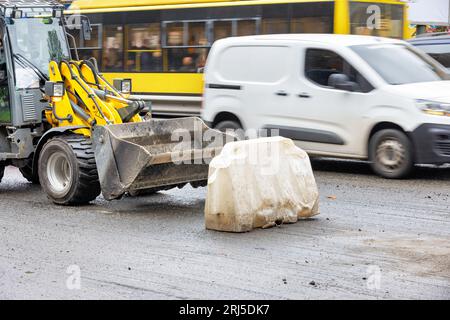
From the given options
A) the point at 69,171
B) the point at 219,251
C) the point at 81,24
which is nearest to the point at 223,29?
the point at 81,24

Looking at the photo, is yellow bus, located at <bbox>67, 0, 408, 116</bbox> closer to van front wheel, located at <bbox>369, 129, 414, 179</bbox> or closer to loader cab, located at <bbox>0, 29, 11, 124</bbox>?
A: van front wheel, located at <bbox>369, 129, 414, 179</bbox>

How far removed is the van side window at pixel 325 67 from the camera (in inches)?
508

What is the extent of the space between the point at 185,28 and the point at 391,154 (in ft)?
27.7

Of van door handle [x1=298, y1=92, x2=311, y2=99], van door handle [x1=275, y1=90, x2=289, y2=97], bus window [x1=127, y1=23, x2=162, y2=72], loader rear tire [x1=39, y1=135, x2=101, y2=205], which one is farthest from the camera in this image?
bus window [x1=127, y1=23, x2=162, y2=72]

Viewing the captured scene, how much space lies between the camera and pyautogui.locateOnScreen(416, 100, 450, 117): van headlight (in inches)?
476

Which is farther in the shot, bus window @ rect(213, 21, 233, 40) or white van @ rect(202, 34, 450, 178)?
bus window @ rect(213, 21, 233, 40)

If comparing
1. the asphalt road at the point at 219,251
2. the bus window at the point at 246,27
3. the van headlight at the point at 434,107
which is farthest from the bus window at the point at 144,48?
the asphalt road at the point at 219,251

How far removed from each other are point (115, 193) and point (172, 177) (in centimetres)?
71

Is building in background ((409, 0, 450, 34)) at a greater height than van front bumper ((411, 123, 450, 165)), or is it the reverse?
building in background ((409, 0, 450, 34))

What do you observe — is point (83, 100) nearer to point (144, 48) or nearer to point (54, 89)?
point (54, 89)

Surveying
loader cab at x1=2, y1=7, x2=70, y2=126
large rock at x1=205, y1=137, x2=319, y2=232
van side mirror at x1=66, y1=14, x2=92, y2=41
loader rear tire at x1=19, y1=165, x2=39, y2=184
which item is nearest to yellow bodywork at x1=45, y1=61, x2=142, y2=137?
loader cab at x1=2, y1=7, x2=70, y2=126

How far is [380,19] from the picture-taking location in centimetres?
1844

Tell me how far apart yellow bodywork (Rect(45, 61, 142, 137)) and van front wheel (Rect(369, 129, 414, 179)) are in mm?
3500

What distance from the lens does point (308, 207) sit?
9422 mm
